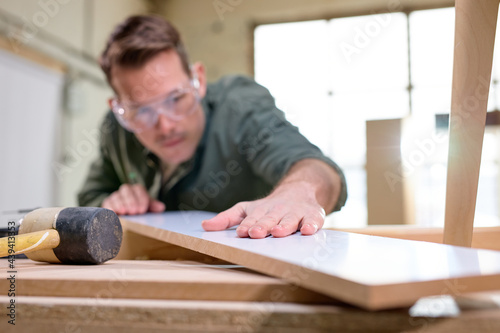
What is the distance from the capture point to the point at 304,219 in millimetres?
845

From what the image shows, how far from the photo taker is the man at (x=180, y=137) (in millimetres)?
1621

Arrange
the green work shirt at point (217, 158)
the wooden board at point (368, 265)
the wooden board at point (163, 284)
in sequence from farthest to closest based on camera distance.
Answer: the green work shirt at point (217, 158) < the wooden board at point (163, 284) < the wooden board at point (368, 265)

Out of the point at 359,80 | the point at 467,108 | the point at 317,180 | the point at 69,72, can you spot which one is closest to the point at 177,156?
the point at 317,180

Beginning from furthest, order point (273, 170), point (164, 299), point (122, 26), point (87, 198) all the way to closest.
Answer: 1. point (87, 198)
2. point (122, 26)
3. point (273, 170)
4. point (164, 299)

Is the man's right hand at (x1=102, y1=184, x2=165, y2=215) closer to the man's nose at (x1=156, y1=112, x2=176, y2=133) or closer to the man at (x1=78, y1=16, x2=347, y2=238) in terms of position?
the man at (x1=78, y1=16, x2=347, y2=238)

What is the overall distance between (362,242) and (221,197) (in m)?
1.45

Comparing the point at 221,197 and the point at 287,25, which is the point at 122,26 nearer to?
the point at 221,197

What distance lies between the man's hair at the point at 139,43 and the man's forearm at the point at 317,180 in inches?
35.9

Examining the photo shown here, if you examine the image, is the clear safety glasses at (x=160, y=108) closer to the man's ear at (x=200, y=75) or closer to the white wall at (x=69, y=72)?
the man's ear at (x=200, y=75)

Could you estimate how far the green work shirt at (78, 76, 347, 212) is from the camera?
174 cm

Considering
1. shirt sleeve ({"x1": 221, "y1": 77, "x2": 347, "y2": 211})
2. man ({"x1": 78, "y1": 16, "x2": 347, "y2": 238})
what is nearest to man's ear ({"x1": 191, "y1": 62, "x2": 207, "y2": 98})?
man ({"x1": 78, "y1": 16, "x2": 347, "y2": 238})

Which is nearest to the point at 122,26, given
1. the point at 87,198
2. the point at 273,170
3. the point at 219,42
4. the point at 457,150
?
the point at 87,198

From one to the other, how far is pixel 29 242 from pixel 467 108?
79cm

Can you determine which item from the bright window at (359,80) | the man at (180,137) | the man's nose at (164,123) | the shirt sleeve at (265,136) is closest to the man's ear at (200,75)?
the man at (180,137)
